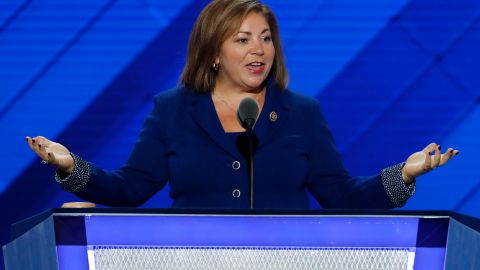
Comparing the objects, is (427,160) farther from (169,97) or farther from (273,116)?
(169,97)

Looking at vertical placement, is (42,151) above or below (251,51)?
below

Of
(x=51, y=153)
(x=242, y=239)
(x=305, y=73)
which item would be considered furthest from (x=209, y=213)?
(x=305, y=73)

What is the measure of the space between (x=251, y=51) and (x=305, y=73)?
121 centimetres

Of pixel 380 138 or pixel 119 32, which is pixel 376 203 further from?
pixel 119 32

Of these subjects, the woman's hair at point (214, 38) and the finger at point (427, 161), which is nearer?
the finger at point (427, 161)

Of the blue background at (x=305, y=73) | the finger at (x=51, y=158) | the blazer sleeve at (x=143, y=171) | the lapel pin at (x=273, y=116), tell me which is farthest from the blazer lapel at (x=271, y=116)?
the blue background at (x=305, y=73)

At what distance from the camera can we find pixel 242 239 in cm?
103

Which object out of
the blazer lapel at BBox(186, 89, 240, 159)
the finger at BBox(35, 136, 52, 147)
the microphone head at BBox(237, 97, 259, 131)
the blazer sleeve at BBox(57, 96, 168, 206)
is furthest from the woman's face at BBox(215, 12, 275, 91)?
the finger at BBox(35, 136, 52, 147)

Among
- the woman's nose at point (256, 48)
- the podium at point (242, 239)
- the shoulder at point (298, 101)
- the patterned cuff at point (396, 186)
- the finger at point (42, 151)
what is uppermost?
the woman's nose at point (256, 48)

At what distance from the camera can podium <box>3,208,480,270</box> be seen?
1.02 metres

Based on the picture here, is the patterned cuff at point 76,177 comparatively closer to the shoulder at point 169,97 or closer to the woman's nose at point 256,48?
the shoulder at point 169,97

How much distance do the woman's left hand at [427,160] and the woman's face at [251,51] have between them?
438 millimetres

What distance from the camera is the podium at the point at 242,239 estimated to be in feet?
3.34

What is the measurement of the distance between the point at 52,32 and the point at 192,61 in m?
1.20
